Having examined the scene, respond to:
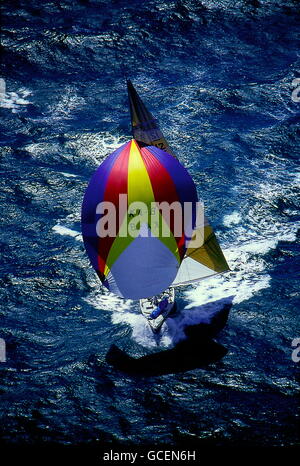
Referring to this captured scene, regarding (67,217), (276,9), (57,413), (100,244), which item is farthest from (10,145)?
(276,9)

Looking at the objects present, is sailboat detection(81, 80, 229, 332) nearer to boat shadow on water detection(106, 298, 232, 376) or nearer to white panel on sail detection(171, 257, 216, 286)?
white panel on sail detection(171, 257, 216, 286)

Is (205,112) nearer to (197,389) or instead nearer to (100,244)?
(100,244)

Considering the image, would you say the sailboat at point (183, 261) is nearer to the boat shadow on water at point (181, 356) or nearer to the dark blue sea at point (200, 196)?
the dark blue sea at point (200, 196)

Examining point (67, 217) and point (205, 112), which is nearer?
point (67, 217)

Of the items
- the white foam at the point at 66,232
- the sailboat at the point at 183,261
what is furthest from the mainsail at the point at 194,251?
the white foam at the point at 66,232

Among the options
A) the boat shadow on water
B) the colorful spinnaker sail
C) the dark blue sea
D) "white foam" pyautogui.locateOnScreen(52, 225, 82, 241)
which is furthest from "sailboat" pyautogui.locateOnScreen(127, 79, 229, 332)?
"white foam" pyautogui.locateOnScreen(52, 225, 82, 241)

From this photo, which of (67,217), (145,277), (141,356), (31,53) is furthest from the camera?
(31,53)
